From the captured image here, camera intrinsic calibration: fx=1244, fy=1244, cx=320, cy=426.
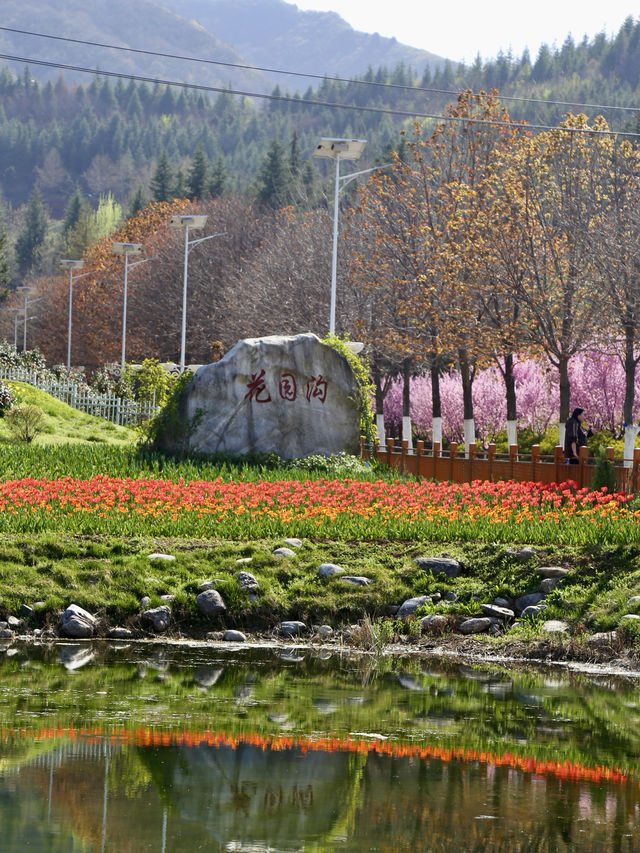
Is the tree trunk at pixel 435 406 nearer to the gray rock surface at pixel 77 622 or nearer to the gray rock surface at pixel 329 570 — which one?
the gray rock surface at pixel 329 570

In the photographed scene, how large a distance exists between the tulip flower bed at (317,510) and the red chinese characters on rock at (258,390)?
4.64 metres

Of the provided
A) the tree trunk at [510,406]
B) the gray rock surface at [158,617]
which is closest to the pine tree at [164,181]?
the tree trunk at [510,406]

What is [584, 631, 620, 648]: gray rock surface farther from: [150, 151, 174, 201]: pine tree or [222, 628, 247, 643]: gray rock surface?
[150, 151, 174, 201]: pine tree

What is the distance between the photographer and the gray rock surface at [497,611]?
42.0ft

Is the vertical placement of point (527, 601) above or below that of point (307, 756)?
below

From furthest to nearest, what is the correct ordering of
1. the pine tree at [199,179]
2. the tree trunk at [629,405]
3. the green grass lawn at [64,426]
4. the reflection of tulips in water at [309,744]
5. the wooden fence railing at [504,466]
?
the pine tree at [199,179], the green grass lawn at [64,426], the tree trunk at [629,405], the wooden fence railing at [504,466], the reflection of tulips in water at [309,744]

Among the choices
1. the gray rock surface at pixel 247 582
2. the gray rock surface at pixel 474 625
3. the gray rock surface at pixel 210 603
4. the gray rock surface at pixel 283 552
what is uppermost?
the gray rock surface at pixel 283 552

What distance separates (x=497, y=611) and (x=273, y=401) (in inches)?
462

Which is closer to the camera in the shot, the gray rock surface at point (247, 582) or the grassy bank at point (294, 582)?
the grassy bank at point (294, 582)

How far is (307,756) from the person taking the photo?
7.80 meters

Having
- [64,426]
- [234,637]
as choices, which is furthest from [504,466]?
[64,426]

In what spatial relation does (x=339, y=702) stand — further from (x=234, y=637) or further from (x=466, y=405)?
(x=466, y=405)

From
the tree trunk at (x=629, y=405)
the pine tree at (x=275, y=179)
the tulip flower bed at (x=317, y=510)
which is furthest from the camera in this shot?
the pine tree at (x=275, y=179)

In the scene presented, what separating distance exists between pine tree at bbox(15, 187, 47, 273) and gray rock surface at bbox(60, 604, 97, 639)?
371 feet
